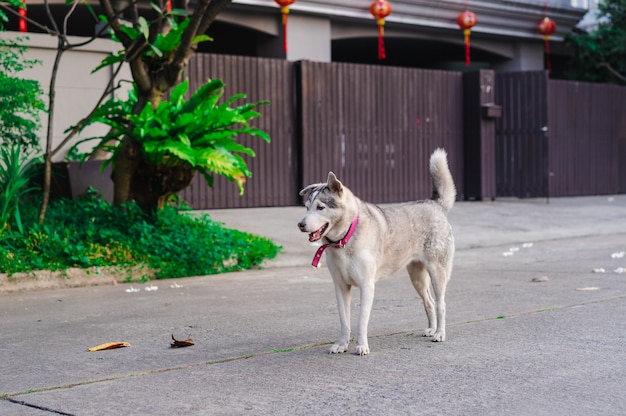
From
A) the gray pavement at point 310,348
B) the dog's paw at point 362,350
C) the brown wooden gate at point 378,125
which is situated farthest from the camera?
the brown wooden gate at point 378,125

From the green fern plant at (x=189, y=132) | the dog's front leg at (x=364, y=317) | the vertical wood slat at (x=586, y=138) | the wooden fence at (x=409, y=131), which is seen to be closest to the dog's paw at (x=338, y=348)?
the dog's front leg at (x=364, y=317)

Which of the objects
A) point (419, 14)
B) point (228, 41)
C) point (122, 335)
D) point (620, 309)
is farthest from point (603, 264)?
point (228, 41)

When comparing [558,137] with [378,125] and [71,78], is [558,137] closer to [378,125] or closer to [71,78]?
[378,125]

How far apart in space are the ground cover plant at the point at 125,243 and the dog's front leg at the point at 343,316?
4.64m

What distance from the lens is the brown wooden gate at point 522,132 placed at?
67.8ft

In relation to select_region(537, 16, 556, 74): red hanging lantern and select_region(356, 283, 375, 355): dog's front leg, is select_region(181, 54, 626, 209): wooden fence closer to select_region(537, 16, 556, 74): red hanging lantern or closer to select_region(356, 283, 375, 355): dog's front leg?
select_region(537, 16, 556, 74): red hanging lantern

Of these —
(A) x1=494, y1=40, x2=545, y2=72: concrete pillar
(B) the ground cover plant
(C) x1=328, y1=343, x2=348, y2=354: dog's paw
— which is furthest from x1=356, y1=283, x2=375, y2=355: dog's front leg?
(A) x1=494, y1=40, x2=545, y2=72: concrete pillar

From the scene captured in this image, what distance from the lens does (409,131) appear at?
19219 millimetres

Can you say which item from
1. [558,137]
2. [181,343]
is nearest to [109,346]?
[181,343]

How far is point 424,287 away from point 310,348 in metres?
1.08

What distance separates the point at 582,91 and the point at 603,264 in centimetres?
1191

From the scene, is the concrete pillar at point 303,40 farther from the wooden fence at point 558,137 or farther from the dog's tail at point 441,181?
the dog's tail at point 441,181

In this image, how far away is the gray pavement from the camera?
4.86m

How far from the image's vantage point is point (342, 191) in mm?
6078
